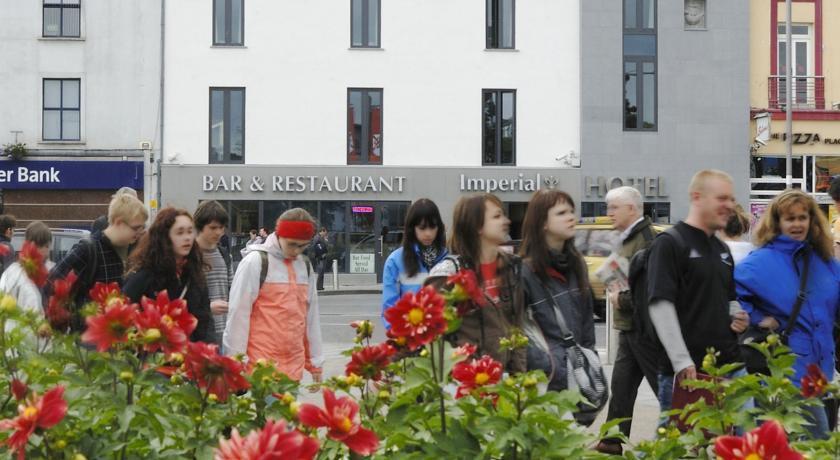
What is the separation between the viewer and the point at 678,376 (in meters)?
5.10

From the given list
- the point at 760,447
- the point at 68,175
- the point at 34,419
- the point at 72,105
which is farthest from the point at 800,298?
the point at 72,105

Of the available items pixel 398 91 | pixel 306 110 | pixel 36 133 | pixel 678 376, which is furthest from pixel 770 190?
pixel 678 376

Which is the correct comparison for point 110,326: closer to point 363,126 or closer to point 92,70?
point 363,126

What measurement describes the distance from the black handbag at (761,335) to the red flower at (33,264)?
3366 mm

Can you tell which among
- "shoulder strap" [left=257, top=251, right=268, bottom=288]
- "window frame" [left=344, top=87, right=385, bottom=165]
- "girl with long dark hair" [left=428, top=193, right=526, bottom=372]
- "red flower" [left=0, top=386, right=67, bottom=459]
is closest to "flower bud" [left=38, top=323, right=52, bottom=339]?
"red flower" [left=0, top=386, right=67, bottom=459]

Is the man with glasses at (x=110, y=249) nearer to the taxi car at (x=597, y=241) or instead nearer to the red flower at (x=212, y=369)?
the red flower at (x=212, y=369)

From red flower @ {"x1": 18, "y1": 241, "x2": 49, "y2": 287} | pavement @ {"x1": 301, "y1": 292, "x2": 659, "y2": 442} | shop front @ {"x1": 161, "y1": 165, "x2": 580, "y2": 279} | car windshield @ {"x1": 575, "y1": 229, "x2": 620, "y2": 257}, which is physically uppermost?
shop front @ {"x1": 161, "y1": 165, "x2": 580, "y2": 279}

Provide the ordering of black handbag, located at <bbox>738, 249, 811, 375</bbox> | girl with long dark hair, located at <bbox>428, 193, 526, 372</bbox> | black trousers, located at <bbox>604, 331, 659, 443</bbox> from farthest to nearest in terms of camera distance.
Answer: black trousers, located at <bbox>604, 331, 659, 443</bbox>
black handbag, located at <bbox>738, 249, 811, 375</bbox>
girl with long dark hair, located at <bbox>428, 193, 526, 372</bbox>

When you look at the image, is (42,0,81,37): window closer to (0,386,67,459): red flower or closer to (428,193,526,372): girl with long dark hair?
(428,193,526,372): girl with long dark hair

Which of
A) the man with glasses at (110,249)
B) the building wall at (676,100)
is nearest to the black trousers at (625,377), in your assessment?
the man with glasses at (110,249)

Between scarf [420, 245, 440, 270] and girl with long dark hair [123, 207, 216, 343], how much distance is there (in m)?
1.27

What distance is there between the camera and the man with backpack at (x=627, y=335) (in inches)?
234

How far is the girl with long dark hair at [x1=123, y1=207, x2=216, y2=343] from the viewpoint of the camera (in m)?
5.74

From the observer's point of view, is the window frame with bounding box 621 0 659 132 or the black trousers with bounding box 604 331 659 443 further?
the window frame with bounding box 621 0 659 132
